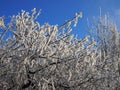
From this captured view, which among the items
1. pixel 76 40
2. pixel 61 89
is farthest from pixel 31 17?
pixel 61 89

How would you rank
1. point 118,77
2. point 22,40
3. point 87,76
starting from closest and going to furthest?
point 22,40
point 87,76
point 118,77

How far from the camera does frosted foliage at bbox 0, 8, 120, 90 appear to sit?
5480 mm

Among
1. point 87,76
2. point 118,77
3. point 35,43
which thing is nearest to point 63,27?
point 35,43

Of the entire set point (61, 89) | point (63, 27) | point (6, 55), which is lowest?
point (61, 89)

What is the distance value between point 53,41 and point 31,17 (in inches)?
27.3

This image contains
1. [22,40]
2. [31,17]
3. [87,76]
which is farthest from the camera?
[87,76]

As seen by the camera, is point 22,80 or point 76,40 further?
point 76,40

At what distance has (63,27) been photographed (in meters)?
6.11

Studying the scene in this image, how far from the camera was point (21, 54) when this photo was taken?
575cm

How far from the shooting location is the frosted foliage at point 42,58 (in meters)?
5.48

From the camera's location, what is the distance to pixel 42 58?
19.1 ft

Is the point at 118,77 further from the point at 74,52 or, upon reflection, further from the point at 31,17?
the point at 31,17

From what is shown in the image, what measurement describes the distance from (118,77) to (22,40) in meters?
3.51

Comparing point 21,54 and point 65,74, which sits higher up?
point 21,54
